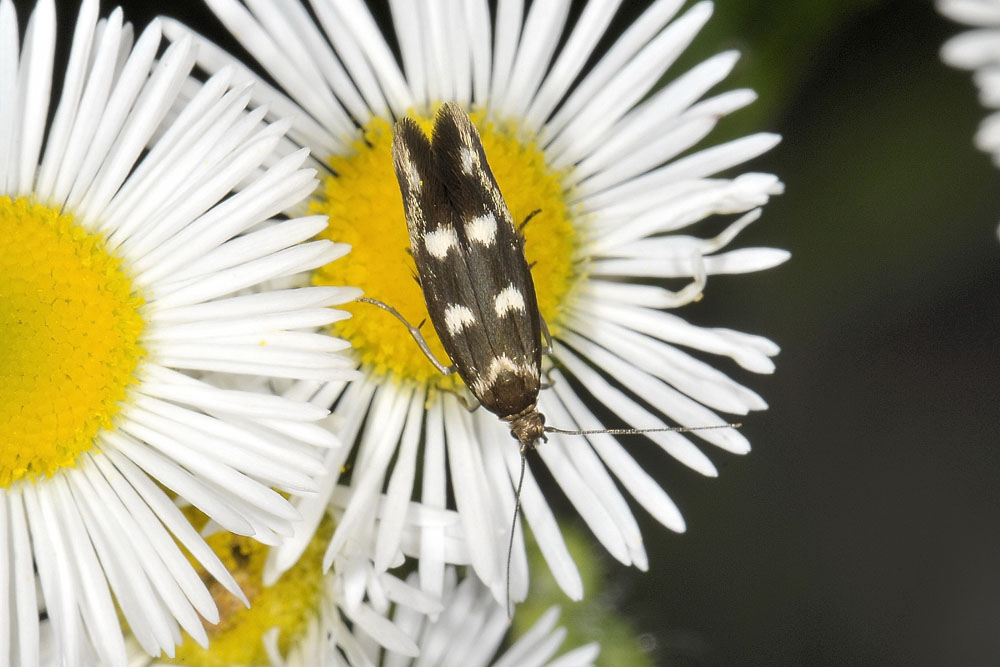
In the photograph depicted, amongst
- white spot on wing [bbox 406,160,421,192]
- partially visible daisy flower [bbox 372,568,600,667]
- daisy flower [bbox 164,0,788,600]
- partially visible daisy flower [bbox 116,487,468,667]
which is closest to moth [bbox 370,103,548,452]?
white spot on wing [bbox 406,160,421,192]

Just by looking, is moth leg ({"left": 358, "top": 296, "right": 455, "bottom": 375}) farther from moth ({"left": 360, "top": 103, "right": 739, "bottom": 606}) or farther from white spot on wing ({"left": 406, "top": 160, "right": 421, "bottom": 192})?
white spot on wing ({"left": 406, "top": 160, "right": 421, "bottom": 192})

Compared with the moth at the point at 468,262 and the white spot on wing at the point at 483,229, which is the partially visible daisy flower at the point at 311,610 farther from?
the white spot on wing at the point at 483,229

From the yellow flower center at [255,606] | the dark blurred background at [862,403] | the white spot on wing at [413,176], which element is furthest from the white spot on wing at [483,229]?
the dark blurred background at [862,403]

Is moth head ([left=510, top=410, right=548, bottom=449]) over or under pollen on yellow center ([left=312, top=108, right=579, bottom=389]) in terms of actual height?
under

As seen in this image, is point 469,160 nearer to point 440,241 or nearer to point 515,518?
point 440,241

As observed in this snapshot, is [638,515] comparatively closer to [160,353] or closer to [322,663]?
[322,663]

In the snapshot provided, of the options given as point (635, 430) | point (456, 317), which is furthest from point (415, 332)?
point (635, 430)
